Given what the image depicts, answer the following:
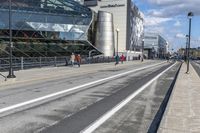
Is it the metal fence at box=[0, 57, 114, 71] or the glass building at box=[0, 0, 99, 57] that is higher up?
the glass building at box=[0, 0, 99, 57]

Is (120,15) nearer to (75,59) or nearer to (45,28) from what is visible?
(45,28)

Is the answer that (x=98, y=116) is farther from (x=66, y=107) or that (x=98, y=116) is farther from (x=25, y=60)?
(x=25, y=60)

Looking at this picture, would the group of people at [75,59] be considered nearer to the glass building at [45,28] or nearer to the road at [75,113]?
the glass building at [45,28]

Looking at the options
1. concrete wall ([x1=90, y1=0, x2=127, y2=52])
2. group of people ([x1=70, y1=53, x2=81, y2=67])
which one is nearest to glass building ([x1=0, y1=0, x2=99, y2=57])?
group of people ([x1=70, y1=53, x2=81, y2=67])

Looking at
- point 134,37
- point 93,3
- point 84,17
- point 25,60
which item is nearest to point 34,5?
point 84,17

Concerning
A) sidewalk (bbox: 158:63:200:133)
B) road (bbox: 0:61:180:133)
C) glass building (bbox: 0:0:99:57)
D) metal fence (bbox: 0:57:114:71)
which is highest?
glass building (bbox: 0:0:99:57)

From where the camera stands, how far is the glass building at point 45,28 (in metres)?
47.7

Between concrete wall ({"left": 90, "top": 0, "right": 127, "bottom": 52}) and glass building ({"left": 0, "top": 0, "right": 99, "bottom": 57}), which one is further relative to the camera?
concrete wall ({"left": 90, "top": 0, "right": 127, "bottom": 52})

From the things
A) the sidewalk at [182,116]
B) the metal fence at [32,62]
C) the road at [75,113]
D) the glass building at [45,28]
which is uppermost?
the glass building at [45,28]

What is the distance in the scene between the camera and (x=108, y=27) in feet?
308

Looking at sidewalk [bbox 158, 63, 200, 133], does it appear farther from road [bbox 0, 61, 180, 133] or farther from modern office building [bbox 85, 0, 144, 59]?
modern office building [bbox 85, 0, 144, 59]

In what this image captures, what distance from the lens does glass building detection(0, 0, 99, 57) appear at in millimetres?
47716

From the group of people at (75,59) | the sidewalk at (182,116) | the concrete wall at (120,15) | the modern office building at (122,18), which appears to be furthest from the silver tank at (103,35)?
the sidewalk at (182,116)

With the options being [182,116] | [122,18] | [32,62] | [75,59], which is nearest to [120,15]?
[122,18]
